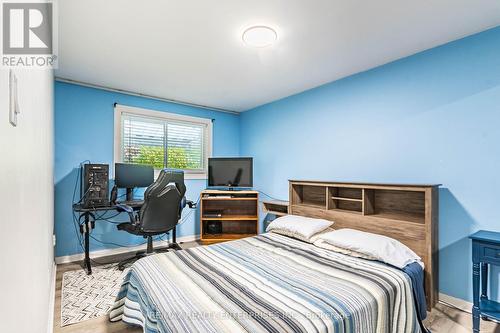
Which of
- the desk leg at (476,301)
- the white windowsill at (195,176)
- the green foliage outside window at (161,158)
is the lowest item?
the desk leg at (476,301)

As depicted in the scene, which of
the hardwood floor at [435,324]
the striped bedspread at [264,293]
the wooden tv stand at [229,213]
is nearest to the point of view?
the striped bedspread at [264,293]

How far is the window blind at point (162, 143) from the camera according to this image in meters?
3.87

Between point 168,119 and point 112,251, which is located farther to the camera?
point 168,119

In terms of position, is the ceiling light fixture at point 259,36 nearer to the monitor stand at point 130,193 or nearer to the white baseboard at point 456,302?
the monitor stand at point 130,193

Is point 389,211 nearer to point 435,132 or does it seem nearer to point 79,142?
point 435,132

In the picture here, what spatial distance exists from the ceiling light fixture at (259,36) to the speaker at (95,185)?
7.82 ft

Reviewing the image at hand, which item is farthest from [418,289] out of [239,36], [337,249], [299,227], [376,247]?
[239,36]

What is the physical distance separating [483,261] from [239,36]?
2.67 meters

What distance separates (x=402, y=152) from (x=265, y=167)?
7.38ft

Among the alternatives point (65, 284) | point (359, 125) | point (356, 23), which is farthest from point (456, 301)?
point (65, 284)

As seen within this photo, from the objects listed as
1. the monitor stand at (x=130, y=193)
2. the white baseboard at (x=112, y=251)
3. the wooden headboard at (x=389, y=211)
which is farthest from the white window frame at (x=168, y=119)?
the wooden headboard at (x=389, y=211)

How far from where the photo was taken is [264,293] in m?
1.52

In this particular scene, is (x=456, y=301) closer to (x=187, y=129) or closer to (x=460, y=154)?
(x=460, y=154)

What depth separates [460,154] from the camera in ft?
7.45
